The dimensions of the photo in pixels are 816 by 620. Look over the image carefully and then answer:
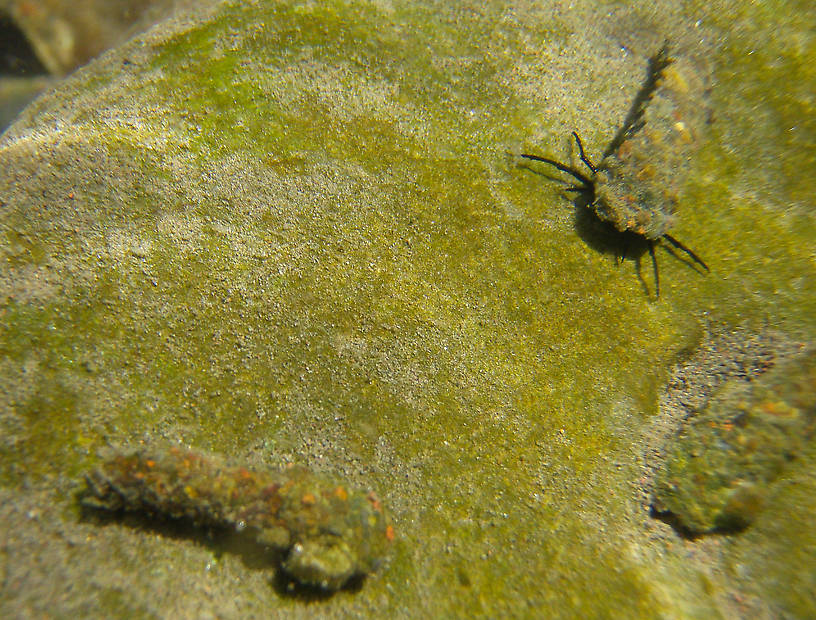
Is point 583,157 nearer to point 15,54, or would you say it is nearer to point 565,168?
point 565,168

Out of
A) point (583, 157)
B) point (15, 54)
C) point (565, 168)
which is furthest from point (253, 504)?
point (15, 54)

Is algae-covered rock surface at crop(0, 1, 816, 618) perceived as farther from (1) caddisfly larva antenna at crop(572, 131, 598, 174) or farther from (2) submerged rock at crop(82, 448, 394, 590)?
(2) submerged rock at crop(82, 448, 394, 590)

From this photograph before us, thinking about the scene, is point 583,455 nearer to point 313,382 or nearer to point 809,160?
point 313,382

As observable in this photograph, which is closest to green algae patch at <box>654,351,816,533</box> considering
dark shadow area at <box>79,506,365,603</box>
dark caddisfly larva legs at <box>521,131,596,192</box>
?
dark caddisfly larva legs at <box>521,131,596,192</box>

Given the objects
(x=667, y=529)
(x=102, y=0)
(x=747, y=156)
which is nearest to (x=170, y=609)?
(x=667, y=529)

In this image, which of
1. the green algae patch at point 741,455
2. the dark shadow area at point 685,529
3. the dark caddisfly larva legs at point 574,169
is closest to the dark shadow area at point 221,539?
the dark shadow area at point 685,529
